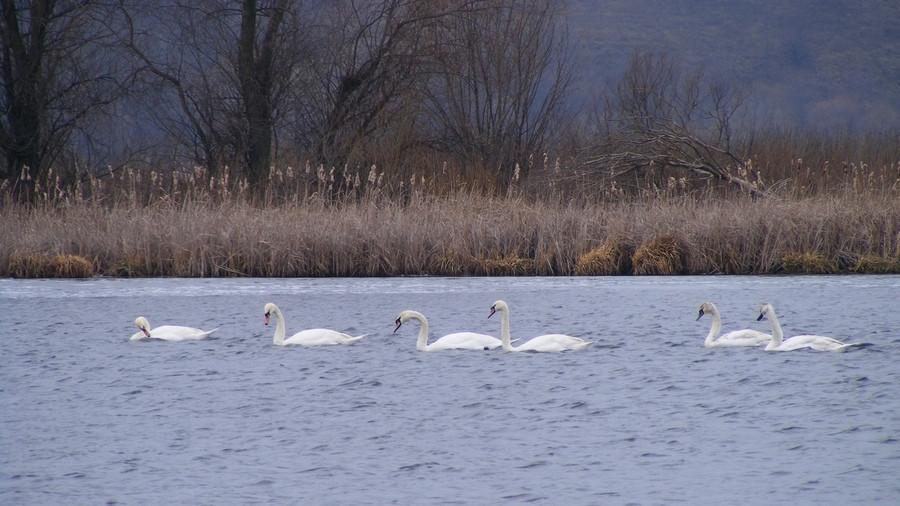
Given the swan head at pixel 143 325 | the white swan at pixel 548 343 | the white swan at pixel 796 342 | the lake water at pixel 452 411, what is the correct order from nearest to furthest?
the lake water at pixel 452 411, the white swan at pixel 796 342, the white swan at pixel 548 343, the swan head at pixel 143 325

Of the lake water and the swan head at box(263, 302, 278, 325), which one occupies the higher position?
the swan head at box(263, 302, 278, 325)

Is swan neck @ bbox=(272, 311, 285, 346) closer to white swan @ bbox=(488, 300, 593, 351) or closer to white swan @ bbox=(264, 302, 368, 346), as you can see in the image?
white swan @ bbox=(264, 302, 368, 346)

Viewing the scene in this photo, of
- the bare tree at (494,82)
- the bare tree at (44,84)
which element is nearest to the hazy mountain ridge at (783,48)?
the bare tree at (494,82)

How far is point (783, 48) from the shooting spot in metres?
79.6

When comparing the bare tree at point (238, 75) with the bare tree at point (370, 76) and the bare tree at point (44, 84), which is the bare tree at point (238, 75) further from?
the bare tree at point (44, 84)

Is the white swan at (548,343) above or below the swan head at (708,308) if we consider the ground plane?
below

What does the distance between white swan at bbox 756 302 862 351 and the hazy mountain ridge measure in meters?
62.0

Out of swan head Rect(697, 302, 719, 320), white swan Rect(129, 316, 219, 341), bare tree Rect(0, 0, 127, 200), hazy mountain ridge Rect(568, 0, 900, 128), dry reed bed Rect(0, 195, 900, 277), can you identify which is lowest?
white swan Rect(129, 316, 219, 341)

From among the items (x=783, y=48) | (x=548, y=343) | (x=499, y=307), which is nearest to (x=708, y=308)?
(x=548, y=343)

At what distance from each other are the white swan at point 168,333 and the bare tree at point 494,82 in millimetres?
11471

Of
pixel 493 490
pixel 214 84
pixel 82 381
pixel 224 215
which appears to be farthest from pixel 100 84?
pixel 493 490

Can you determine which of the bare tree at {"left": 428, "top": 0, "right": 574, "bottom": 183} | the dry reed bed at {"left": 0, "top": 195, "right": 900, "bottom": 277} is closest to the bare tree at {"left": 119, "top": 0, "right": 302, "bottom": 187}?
the bare tree at {"left": 428, "top": 0, "right": 574, "bottom": 183}

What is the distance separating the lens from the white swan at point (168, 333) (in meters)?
9.61

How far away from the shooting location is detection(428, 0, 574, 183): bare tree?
2086 cm
